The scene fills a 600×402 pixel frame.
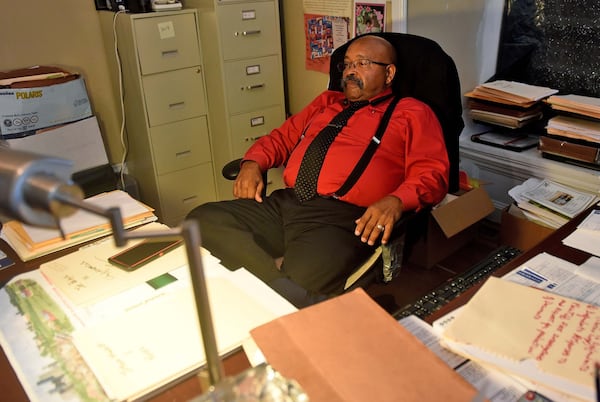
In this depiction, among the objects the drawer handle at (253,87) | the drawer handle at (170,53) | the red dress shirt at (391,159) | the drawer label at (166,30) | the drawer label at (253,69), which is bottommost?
the red dress shirt at (391,159)

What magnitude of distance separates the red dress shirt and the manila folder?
0.88 m

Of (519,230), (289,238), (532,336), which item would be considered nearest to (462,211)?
(519,230)

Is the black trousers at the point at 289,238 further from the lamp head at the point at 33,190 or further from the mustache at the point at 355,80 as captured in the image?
the lamp head at the point at 33,190

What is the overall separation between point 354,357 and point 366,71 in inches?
56.4

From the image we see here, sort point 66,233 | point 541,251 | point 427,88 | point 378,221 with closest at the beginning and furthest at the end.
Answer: point 541,251 < point 66,233 < point 378,221 < point 427,88

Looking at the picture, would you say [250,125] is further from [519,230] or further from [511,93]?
[519,230]

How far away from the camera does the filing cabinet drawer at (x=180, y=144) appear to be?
2.86 meters

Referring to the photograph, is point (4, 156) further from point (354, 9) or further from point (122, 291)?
point (354, 9)

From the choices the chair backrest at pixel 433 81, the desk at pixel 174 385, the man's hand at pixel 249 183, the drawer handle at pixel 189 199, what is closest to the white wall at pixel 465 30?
the chair backrest at pixel 433 81

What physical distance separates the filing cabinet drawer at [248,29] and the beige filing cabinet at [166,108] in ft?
0.62

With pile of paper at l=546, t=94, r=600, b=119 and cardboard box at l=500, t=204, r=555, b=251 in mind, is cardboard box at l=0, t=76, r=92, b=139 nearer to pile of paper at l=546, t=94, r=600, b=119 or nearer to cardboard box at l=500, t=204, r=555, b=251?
cardboard box at l=500, t=204, r=555, b=251

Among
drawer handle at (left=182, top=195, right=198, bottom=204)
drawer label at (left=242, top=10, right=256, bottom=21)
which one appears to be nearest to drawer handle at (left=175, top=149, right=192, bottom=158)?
drawer handle at (left=182, top=195, right=198, bottom=204)

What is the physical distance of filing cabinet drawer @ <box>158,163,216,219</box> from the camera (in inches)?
116

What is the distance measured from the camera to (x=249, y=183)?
2076 mm
